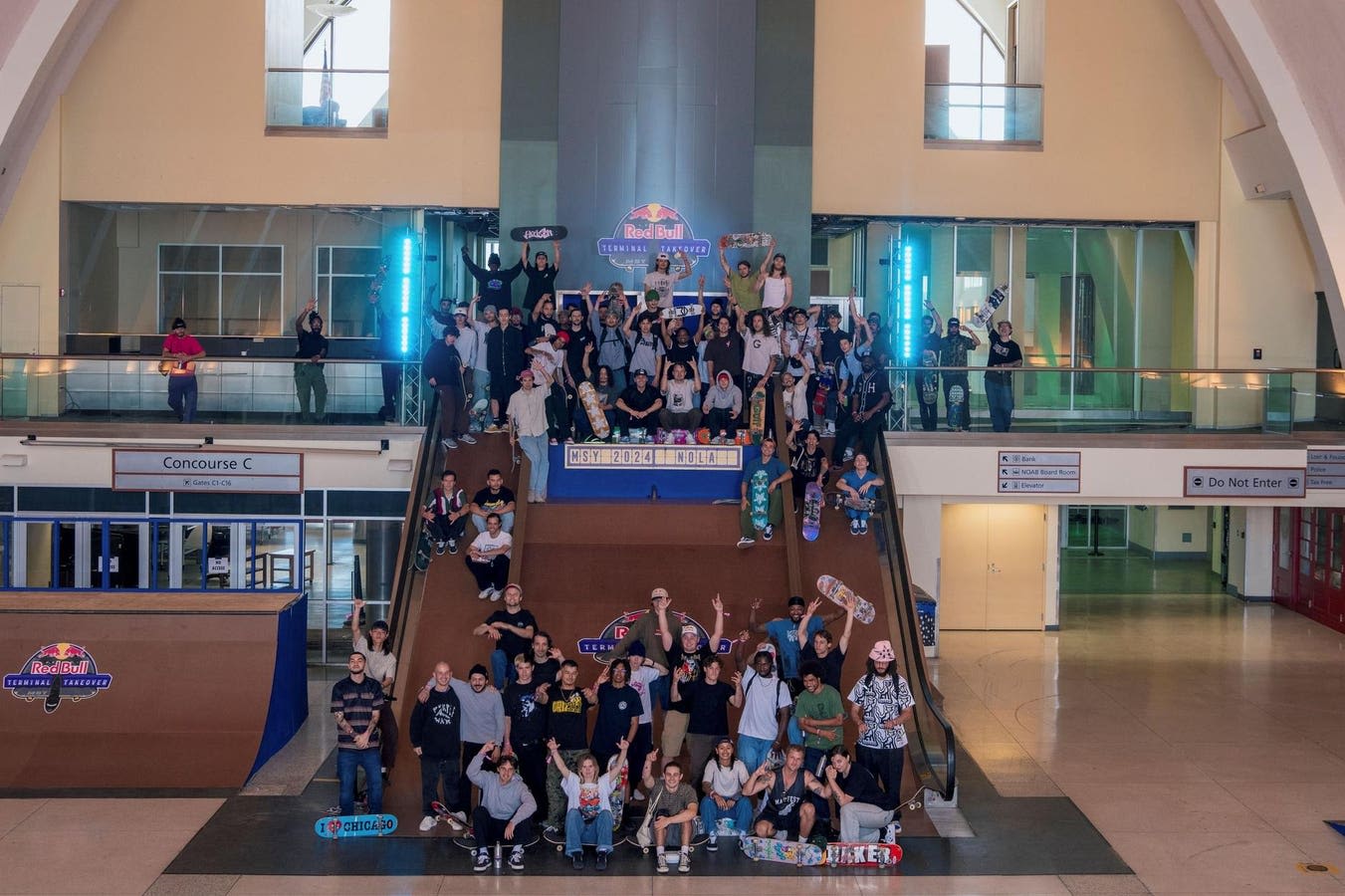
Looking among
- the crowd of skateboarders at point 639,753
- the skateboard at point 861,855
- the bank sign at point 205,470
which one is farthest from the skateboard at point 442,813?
the bank sign at point 205,470

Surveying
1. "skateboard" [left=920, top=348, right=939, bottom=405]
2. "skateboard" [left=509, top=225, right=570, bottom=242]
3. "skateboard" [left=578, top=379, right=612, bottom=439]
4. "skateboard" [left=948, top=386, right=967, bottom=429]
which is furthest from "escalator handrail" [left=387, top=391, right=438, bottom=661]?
"skateboard" [left=948, top=386, right=967, bottom=429]

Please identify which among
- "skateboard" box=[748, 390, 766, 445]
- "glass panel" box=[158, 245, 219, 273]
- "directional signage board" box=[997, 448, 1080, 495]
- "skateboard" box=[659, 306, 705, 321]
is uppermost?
"glass panel" box=[158, 245, 219, 273]

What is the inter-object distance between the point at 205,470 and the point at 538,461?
5267 millimetres

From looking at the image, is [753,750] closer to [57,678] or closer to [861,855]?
[861,855]

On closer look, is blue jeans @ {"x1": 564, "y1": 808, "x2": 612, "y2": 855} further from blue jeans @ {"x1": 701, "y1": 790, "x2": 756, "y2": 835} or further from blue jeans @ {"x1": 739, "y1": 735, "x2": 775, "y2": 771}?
blue jeans @ {"x1": 739, "y1": 735, "x2": 775, "y2": 771}

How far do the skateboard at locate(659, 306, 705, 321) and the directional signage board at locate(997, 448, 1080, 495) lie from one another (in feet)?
14.7

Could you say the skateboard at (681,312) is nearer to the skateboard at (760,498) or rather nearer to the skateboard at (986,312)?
the skateboard at (760,498)

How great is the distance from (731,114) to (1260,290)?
874cm

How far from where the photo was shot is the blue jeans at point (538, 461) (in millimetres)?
16828

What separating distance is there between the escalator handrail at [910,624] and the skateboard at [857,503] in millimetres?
77

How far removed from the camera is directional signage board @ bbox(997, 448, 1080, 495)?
1959 cm

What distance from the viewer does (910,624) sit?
50.7ft

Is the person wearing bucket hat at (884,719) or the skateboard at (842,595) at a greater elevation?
the skateboard at (842,595)

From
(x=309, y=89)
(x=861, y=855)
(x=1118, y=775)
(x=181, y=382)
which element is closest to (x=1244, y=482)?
(x=1118, y=775)
